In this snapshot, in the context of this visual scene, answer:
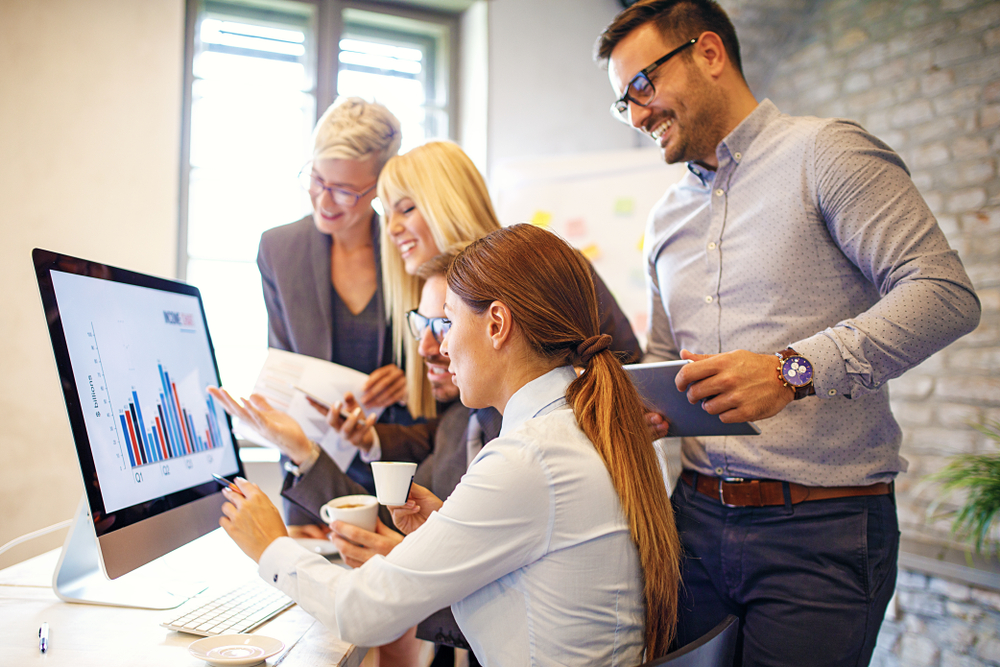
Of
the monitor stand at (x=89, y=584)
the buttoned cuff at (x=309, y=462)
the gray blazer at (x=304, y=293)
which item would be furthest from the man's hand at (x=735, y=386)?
the gray blazer at (x=304, y=293)

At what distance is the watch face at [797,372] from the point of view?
41.3 inches

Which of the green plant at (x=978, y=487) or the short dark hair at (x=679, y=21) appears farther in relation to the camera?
the green plant at (x=978, y=487)

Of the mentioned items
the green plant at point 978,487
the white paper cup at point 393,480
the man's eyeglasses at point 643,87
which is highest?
A: the man's eyeglasses at point 643,87

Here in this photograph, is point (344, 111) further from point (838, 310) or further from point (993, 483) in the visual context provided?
point (993, 483)

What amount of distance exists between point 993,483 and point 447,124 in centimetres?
319

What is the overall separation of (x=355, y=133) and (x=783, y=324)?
4.22ft

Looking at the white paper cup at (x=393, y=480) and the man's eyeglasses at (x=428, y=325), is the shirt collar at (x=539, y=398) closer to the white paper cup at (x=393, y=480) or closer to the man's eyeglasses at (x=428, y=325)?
the white paper cup at (x=393, y=480)

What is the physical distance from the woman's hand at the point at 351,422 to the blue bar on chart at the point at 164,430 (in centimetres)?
34

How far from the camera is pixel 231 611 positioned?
1.05 m

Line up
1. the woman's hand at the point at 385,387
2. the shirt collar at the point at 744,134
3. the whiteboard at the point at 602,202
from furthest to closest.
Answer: the whiteboard at the point at 602,202
the woman's hand at the point at 385,387
the shirt collar at the point at 744,134

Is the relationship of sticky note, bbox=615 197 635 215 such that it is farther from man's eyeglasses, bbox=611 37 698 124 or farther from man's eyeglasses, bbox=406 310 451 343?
man's eyeglasses, bbox=406 310 451 343

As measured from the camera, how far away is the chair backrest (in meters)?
0.71

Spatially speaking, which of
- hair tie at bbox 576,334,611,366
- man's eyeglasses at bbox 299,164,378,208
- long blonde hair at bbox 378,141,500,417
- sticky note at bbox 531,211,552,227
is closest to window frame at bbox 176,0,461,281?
sticky note at bbox 531,211,552,227

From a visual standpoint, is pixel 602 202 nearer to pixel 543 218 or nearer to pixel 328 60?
pixel 543 218
